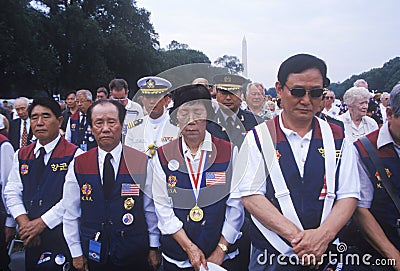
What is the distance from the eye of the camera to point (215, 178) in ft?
9.28

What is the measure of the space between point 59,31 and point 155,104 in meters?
26.1

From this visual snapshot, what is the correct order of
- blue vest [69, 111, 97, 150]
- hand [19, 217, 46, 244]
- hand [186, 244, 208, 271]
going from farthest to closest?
blue vest [69, 111, 97, 150]
hand [19, 217, 46, 244]
hand [186, 244, 208, 271]

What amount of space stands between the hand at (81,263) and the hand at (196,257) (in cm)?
93

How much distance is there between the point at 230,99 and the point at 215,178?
1.95m

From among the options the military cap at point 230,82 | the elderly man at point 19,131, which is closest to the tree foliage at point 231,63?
Result: the military cap at point 230,82

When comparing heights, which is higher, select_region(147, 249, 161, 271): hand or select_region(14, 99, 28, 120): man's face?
select_region(14, 99, 28, 120): man's face

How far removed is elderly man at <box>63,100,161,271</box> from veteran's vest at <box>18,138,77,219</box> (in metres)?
0.27

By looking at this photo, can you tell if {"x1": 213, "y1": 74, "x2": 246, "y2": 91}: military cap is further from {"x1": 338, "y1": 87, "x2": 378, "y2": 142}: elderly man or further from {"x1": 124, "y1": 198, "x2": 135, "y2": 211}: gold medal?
{"x1": 124, "y1": 198, "x2": 135, "y2": 211}: gold medal

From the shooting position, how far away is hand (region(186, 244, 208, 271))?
2670 millimetres

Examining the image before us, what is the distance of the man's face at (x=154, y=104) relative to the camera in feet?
15.1

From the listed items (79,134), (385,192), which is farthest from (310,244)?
(79,134)

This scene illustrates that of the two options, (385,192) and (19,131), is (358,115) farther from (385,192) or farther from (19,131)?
(19,131)

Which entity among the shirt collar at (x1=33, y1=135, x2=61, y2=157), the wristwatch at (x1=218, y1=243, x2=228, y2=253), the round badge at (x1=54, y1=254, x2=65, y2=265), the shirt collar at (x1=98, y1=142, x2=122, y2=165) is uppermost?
the shirt collar at (x1=33, y1=135, x2=61, y2=157)

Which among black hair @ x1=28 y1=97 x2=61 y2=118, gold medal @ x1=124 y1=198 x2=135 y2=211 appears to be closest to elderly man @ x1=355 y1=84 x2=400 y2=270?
gold medal @ x1=124 y1=198 x2=135 y2=211
